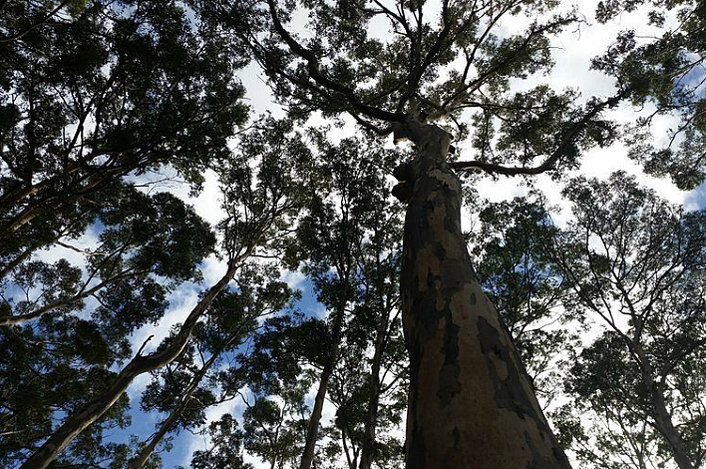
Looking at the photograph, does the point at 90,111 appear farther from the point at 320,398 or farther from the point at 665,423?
the point at 665,423

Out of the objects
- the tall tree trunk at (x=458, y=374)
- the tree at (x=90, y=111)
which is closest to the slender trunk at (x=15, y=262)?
the tree at (x=90, y=111)

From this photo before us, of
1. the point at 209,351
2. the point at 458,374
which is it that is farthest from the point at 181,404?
the point at 458,374

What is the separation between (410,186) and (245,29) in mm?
8994

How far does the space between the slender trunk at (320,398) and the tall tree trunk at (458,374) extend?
5692 mm

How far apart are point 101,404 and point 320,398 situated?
4168mm

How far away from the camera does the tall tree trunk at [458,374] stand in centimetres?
128

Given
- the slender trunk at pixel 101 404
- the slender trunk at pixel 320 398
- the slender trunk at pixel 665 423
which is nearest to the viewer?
the slender trunk at pixel 101 404

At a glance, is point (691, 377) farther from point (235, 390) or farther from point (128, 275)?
point (128, 275)

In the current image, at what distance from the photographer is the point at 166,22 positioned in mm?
9664

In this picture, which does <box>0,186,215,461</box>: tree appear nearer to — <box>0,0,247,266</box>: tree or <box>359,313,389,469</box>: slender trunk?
<box>0,0,247,266</box>: tree

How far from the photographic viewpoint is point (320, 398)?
7.47 m

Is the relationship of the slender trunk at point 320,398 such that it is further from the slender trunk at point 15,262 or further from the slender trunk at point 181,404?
the slender trunk at point 15,262

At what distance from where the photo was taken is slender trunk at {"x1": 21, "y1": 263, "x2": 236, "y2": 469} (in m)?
6.13

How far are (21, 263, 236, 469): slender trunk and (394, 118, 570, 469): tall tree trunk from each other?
23.8ft
